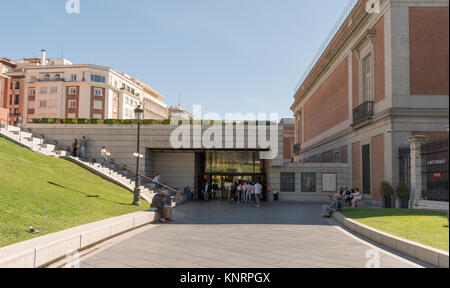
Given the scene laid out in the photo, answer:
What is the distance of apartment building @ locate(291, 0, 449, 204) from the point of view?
783 inches

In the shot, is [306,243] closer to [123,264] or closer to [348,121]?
[123,264]

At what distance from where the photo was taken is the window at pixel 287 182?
28442mm

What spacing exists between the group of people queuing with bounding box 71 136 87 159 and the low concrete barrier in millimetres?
16934

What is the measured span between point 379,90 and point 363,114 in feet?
7.29

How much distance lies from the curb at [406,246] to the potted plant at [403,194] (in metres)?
8.95

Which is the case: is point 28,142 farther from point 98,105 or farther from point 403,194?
point 98,105

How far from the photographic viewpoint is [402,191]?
62.3ft

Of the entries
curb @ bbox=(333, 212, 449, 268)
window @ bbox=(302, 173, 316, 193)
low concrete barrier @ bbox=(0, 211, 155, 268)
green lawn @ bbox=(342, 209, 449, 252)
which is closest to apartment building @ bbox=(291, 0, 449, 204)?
window @ bbox=(302, 173, 316, 193)

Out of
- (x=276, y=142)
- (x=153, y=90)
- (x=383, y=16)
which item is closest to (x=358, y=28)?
(x=383, y=16)

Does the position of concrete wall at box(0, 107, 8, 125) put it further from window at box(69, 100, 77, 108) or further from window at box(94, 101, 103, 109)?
window at box(69, 100, 77, 108)

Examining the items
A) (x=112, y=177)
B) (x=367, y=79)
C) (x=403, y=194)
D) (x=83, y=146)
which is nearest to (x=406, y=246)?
(x=403, y=194)

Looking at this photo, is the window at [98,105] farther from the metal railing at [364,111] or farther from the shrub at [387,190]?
the shrub at [387,190]

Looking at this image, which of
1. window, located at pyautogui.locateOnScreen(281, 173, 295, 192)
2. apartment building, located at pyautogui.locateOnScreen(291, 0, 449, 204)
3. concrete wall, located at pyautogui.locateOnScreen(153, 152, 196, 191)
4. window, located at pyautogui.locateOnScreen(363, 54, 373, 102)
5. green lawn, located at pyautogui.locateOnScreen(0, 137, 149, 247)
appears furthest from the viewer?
concrete wall, located at pyautogui.locateOnScreen(153, 152, 196, 191)

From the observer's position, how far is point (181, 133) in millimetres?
27750
